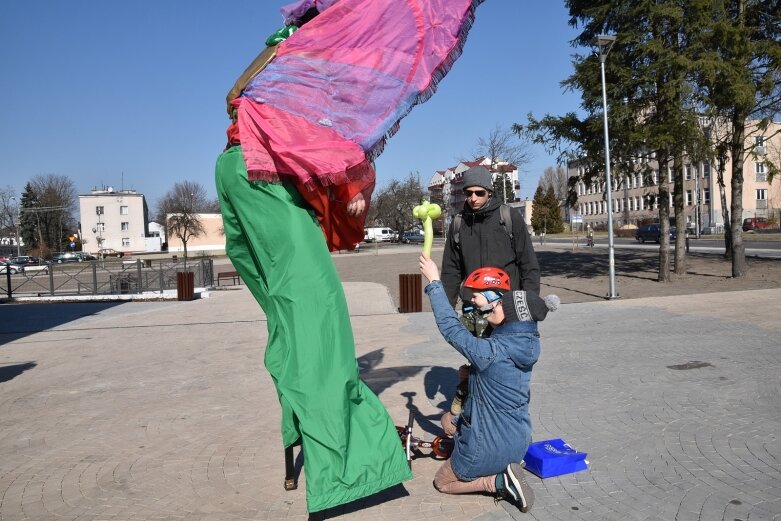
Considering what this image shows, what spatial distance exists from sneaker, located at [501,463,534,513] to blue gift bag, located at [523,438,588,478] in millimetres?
390

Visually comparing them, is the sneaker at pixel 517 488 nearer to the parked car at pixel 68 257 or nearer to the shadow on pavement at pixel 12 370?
the shadow on pavement at pixel 12 370

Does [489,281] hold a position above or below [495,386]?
above

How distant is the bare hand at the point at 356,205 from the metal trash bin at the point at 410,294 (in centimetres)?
1050

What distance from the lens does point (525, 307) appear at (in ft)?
10.8

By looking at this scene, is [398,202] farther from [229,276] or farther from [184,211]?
[229,276]

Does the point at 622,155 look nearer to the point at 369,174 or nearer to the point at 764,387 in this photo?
the point at 764,387

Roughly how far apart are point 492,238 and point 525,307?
895 millimetres

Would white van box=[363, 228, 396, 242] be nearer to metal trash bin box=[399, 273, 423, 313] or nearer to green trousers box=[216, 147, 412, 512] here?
metal trash bin box=[399, 273, 423, 313]

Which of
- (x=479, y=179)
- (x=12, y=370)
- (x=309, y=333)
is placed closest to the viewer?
(x=309, y=333)

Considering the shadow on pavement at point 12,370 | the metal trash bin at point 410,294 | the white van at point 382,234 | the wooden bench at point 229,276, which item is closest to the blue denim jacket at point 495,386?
the shadow on pavement at point 12,370

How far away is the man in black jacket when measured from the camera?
4.04m

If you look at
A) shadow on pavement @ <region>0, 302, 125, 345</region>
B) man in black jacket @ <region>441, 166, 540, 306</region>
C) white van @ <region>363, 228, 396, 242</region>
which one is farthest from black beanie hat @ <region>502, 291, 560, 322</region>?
white van @ <region>363, 228, 396, 242</region>

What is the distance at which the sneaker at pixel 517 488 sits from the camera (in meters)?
3.25

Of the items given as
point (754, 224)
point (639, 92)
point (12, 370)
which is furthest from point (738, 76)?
point (754, 224)
